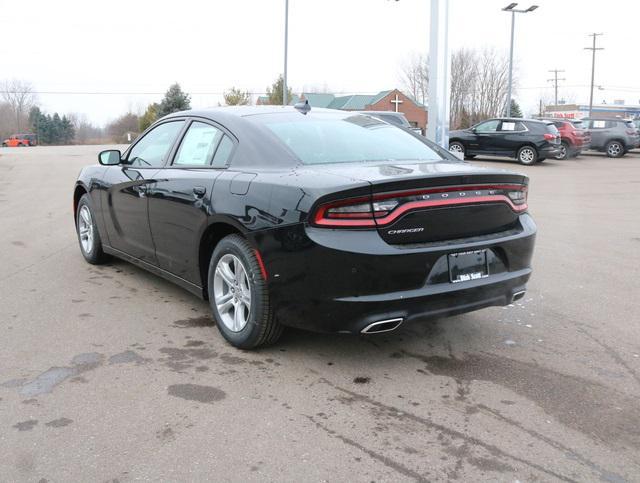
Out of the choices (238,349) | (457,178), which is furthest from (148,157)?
(457,178)

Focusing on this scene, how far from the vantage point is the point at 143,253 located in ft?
17.1

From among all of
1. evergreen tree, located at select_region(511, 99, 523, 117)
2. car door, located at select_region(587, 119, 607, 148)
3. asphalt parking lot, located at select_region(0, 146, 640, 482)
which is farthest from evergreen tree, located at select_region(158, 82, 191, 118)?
asphalt parking lot, located at select_region(0, 146, 640, 482)

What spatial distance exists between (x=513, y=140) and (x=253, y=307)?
2002 centimetres

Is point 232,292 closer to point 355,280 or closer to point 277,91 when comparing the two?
point 355,280

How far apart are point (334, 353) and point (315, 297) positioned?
2.30 ft

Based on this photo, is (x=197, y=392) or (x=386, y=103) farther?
(x=386, y=103)

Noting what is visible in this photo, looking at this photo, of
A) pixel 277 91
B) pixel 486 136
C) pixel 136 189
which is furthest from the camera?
pixel 277 91

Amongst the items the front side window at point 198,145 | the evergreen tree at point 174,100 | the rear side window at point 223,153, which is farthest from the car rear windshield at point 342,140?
the evergreen tree at point 174,100

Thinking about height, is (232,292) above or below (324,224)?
below

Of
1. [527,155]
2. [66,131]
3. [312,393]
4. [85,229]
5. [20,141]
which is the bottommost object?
[312,393]

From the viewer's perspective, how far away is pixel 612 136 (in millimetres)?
26672

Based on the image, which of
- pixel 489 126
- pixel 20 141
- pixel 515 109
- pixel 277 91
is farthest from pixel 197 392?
pixel 20 141

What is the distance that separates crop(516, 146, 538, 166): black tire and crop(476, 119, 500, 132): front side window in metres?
1.23

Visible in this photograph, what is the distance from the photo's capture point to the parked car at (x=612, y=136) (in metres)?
26.5
